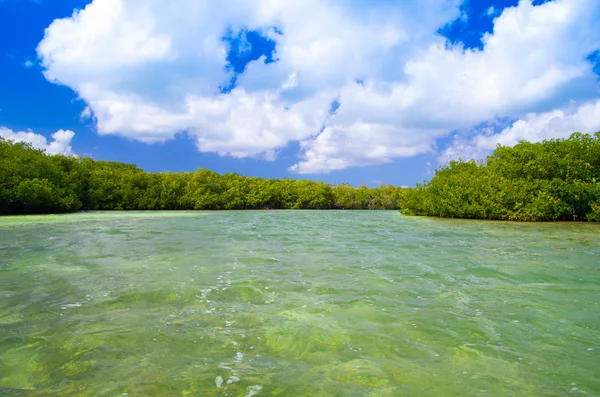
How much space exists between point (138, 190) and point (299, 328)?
54799 millimetres

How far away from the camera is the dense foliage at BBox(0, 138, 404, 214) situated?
35500 mm

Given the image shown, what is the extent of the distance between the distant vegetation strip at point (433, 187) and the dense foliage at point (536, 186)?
2.2 inches

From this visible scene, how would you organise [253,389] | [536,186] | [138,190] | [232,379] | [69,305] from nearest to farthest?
[253,389] < [232,379] < [69,305] < [536,186] < [138,190]

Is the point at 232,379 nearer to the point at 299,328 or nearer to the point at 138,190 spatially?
the point at 299,328

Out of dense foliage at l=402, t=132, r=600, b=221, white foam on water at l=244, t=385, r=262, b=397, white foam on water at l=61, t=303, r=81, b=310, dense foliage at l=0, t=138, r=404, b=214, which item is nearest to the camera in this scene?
white foam on water at l=244, t=385, r=262, b=397

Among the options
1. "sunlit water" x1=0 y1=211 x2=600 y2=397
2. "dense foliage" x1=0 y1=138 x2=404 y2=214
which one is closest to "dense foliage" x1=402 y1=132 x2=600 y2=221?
"dense foliage" x1=0 y1=138 x2=404 y2=214

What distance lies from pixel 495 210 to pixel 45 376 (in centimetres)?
2890

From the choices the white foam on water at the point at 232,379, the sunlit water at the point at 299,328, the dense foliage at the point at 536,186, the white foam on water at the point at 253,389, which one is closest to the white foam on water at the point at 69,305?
the sunlit water at the point at 299,328

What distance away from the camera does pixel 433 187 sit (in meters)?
32.8

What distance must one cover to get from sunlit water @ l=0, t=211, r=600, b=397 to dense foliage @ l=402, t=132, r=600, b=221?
18.5 meters

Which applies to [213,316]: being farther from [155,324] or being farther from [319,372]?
[319,372]

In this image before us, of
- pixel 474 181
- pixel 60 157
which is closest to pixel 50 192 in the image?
pixel 60 157

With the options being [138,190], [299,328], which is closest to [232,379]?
[299,328]

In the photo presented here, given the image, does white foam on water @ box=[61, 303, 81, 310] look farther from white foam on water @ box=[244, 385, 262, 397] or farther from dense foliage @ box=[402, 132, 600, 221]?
dense foliage @ box=[402, 132, 600, 221]
